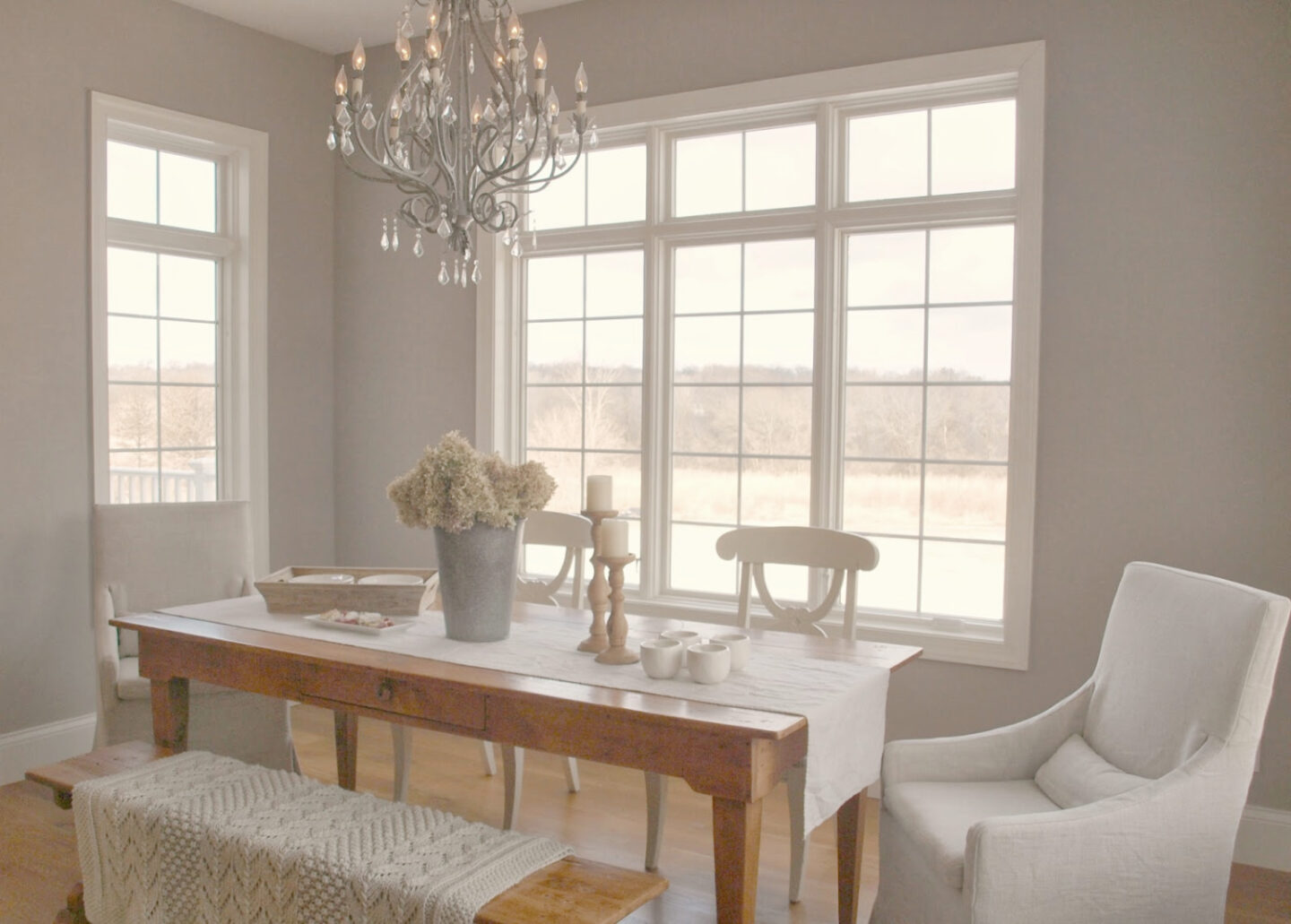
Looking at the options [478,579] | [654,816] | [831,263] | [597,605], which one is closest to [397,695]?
[478,579]

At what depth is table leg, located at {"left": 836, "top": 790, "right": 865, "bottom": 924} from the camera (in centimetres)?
254

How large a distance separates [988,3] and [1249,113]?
901 millimetres

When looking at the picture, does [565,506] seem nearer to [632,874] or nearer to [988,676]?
[988,676]

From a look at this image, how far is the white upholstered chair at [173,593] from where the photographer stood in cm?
338

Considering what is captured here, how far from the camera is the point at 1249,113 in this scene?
315cm

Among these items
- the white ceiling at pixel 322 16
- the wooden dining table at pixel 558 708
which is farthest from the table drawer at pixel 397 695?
the white ceiling at pixel 322 16

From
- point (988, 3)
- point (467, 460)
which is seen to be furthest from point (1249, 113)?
point (467, 460)

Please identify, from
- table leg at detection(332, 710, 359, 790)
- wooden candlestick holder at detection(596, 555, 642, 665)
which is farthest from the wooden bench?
table leg at detection(332, 710, 359, 790)

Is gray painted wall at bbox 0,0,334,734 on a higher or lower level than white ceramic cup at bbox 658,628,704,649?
higher

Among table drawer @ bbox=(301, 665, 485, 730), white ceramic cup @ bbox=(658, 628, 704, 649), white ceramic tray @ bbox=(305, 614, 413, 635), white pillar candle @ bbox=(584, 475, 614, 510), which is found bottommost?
table drawer @ bbox=(301, 665, 485, 730)

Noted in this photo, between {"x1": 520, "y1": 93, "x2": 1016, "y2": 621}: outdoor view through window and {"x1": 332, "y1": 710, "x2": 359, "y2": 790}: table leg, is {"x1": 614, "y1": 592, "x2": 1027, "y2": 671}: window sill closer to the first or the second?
{"x1": 520, "y1": 93, "x2": 1016, "y2": 621}: outdoor view through window

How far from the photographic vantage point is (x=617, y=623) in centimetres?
243

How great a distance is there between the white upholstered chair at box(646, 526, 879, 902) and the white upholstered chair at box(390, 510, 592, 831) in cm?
47

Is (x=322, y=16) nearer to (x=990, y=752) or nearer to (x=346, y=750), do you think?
(x=346, y=750)
